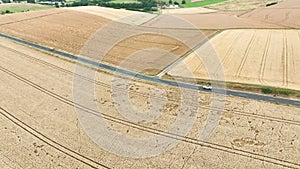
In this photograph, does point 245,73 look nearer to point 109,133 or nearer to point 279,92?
point 279,92

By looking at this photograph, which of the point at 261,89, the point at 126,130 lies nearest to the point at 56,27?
the point at 126,130

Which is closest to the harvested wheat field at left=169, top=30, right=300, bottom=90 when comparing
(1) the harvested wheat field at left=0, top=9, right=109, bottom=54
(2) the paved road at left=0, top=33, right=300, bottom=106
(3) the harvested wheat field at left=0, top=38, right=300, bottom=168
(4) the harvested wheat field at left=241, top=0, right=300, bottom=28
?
(2) the paved road at left=0, top=33, right=300, bottom=106

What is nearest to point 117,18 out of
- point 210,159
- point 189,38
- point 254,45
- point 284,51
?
point 189,38

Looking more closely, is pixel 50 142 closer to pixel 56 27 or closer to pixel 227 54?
pixel 227 54

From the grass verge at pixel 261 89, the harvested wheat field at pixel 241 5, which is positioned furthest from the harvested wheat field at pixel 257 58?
the harvested wheat field at pixel 241 5

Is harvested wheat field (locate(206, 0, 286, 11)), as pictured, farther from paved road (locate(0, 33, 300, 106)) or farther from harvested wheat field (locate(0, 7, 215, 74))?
paved road (locate(0, 33, 300, 106))

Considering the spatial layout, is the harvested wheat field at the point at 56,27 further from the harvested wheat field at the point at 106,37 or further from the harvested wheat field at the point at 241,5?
the harvested wheat field at the point at 241,5
